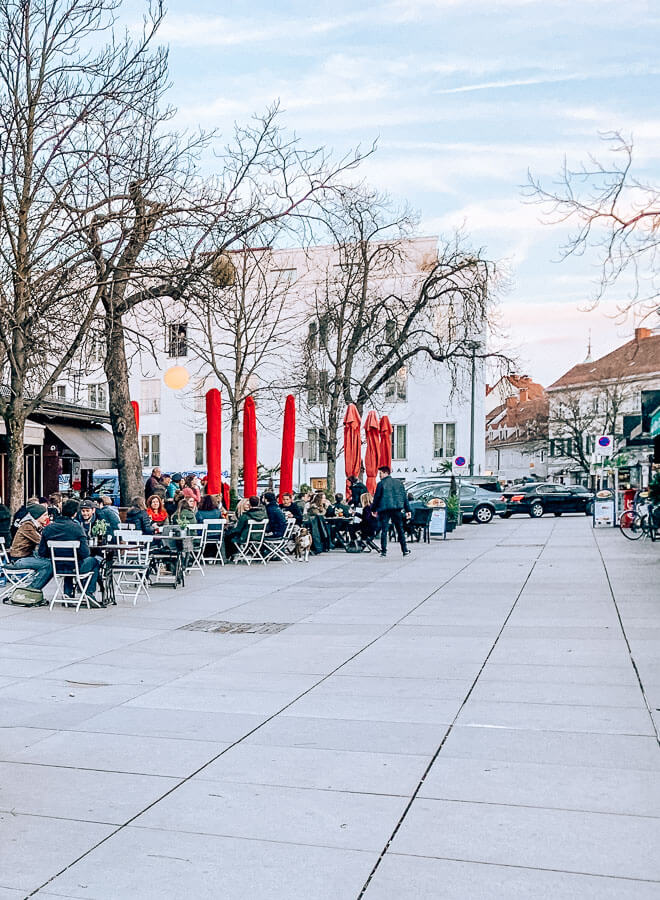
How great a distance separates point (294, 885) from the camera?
13.1 feet

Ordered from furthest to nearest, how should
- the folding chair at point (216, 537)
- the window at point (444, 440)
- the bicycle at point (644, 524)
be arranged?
the window at point (444, 440) → the bicycle at point (644, 524) → the folding chair at point (216, 537)

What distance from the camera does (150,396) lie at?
60.9 meters

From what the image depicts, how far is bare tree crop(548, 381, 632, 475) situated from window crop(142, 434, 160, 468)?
106 feet

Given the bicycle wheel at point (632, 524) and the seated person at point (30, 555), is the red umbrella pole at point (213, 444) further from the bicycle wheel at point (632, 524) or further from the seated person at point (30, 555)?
the bicycle wheel at point (632, 524)

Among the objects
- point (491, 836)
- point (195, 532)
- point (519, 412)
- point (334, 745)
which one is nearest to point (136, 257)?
point (195, 532)

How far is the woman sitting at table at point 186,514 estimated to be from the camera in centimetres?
1780

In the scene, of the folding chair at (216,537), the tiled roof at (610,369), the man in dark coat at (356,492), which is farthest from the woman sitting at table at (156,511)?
the tiled roof at (610,369)

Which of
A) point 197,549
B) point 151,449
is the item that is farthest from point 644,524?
point 151,449

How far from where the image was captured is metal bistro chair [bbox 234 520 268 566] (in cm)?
1839

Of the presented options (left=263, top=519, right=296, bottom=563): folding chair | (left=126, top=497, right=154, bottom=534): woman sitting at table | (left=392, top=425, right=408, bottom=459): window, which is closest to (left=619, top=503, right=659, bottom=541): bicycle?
(left=263, top=519, right=296, bottom=563): folding chair

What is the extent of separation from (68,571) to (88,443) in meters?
16.8

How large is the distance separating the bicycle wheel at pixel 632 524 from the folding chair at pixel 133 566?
46.4 feet

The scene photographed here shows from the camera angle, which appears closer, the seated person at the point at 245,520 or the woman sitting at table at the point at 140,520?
the woman sitting at table at the point at 140,520

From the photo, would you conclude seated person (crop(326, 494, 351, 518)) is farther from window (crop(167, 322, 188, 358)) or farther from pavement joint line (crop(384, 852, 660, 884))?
pavement joint line (crop(384, 852, 660, 884))
